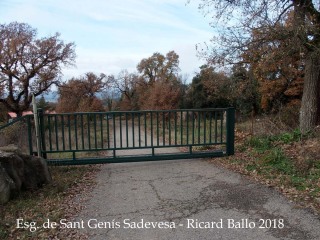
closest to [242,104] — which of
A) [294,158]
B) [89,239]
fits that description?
[294,158]

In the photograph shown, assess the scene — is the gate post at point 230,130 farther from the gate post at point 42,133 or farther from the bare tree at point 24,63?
the bare tree at point 24,63

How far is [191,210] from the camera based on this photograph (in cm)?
415

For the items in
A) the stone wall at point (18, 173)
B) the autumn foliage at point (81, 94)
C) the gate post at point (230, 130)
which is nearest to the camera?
the stone wall at point (18, 173)

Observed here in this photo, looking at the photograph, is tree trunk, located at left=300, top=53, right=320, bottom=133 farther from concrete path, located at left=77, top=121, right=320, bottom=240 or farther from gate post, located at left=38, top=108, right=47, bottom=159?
gate post, located at left=38, top=108, right=47, bottom=159

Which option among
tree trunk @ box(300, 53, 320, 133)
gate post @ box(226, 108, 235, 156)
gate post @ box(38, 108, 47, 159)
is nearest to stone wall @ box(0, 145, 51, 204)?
gate post @ box(38, 108, 47, 159)

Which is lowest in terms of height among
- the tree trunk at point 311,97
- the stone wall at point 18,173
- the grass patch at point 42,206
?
the grass patch at point 42,206

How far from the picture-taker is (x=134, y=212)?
417 cm

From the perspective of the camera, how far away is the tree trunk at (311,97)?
825 cm

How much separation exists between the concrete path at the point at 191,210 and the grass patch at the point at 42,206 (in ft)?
1.22

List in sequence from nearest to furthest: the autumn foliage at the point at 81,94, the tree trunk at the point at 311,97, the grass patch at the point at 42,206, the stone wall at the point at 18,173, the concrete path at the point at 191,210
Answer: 1. the concrete path at the point at 191,210
2. the grass patch at the point at 42,206
3. the stone wall at the point at 18,173
4. the tree trunk at the point at 311,97
5. the autumn foliage at the point at 81,94

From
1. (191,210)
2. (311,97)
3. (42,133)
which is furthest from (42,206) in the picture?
(311,97)

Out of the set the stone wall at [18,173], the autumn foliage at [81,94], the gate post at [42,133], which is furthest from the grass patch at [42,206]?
the autumn foliage at [81,94]

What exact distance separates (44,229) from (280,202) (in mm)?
3432

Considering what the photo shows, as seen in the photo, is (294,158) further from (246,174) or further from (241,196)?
(241,196)
